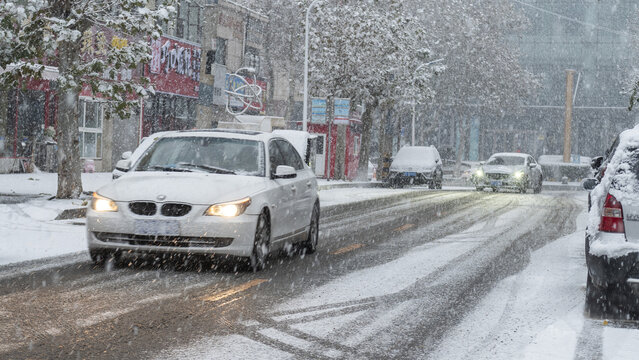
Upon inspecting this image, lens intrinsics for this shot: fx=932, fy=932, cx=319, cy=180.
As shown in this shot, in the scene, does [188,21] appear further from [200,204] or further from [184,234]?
[184,234]

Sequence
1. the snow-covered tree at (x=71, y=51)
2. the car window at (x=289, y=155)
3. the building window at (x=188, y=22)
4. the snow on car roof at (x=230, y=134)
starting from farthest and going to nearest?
the building window at (x=188, y=22)
the snow-covered tree at (x=71, y=51)
the car window at (x=289, y=155)
the snow on car roof at (x=230, y=134)

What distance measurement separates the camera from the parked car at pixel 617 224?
7461mm

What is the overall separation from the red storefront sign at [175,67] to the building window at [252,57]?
7.72 m

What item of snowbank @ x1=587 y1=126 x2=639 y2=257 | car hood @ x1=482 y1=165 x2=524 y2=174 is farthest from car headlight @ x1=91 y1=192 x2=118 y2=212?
car hood @ x1=482 y1=165 x2=524 y2=174

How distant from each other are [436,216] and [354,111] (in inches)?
934

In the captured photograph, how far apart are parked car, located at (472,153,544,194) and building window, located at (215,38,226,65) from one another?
15.7 m

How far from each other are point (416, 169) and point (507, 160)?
3749 millimetres

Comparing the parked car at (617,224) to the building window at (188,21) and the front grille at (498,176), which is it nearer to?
the front grille at (498,176)

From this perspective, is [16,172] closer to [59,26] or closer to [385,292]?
[59,26]

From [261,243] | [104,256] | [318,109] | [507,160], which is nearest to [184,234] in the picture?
[261,243]

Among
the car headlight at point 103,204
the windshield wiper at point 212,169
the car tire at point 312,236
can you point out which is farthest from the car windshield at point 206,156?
the car tire at point 312,236

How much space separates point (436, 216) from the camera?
66.0ft

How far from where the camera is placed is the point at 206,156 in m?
10.8

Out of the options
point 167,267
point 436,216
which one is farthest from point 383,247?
point 436,216
